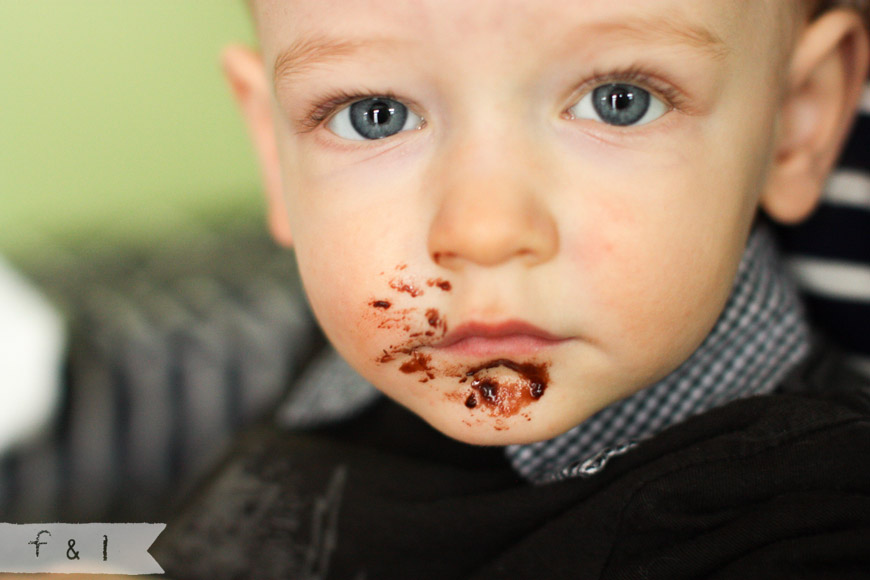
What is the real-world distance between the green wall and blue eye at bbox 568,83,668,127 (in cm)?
95

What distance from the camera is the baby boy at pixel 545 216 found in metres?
0.51

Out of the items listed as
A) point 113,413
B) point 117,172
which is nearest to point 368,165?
point 113,413

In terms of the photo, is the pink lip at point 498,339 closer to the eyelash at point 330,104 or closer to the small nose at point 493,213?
the small nose at point 493,213

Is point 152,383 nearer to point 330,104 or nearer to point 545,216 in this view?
point 330,104

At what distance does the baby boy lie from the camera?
511 millimetres

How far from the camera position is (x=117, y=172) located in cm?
144

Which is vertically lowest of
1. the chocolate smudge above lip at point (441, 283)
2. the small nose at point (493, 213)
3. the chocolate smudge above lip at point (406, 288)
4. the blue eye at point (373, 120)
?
the chocolate smudge above lip at point (406, 288)

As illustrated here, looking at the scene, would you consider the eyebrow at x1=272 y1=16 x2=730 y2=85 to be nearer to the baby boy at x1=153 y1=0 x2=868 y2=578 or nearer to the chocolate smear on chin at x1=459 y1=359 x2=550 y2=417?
the baby boy at x1=153 y1=0 x2=868 y2=578

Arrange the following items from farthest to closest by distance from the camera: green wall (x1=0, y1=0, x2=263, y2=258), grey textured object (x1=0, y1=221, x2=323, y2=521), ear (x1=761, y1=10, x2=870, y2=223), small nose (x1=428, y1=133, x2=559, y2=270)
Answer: green wall (x1=0, y1=0, x2=263, y2=258) < grey textured object (x1=0, y1=221, x2=323, y2=521) < ear (x1=761, y1=10, x2=870, y2=223) < small nose (x1=428, y1=133, x2=559, y2=270)

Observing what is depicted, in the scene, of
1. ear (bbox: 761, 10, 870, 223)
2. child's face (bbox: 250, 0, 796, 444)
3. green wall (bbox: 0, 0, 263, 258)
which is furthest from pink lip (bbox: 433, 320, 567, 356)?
green wall (bbox: 0, 0, 263, 258)

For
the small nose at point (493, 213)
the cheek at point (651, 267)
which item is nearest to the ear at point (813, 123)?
the cheek at point (651, 267)

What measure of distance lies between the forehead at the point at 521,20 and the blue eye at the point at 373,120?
0.18 feet

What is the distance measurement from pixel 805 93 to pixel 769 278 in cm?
15

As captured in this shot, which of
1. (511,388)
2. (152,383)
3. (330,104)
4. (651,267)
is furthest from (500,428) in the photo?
(152,383)
